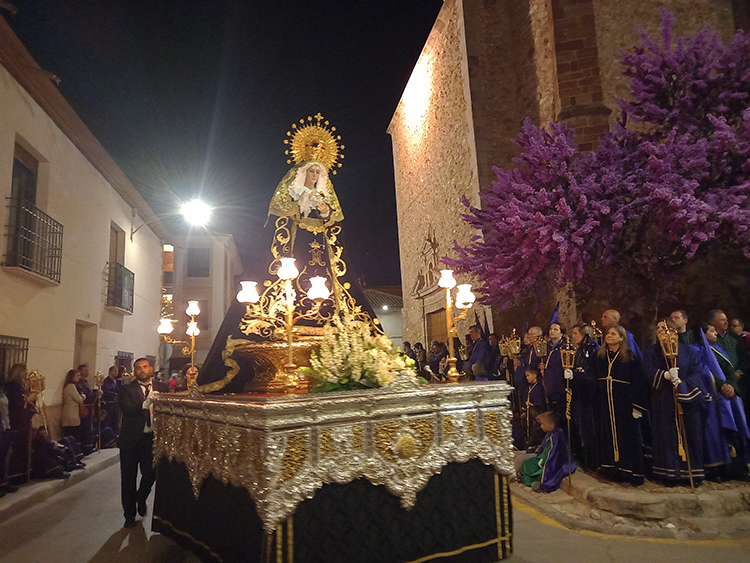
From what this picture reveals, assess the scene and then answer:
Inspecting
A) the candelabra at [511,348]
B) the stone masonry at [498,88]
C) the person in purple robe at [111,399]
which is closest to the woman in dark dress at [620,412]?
the candelabra at [511,348]

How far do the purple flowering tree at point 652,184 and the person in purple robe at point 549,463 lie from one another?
7.05 ft

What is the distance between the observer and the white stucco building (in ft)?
25.0

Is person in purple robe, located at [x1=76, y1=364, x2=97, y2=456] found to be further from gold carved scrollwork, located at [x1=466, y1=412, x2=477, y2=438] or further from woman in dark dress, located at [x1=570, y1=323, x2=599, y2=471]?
woman in dark dress, located at [x1=570, y1=323, x2=599, y2=471]

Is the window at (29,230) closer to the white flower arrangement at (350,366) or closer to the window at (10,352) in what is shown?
the window at (10,352)

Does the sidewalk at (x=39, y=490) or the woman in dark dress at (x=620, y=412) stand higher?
the woman in dark dress at (x=620, y=412)

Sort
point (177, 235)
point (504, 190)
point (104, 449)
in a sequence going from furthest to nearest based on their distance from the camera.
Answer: point (177, 235) < point (104, 449) < point (504, 190)

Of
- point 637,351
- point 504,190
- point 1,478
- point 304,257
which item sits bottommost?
point 1,478

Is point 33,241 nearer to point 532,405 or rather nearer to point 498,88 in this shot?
point 532,405

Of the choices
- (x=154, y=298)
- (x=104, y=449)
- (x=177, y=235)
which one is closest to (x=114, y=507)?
(x=104, y=449)

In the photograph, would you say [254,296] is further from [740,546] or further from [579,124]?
[579,124]

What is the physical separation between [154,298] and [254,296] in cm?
1436

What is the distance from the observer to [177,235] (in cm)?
2670

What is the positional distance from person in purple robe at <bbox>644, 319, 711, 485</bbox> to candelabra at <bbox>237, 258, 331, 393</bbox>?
137 inches

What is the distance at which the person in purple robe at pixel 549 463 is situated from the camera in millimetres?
5684
